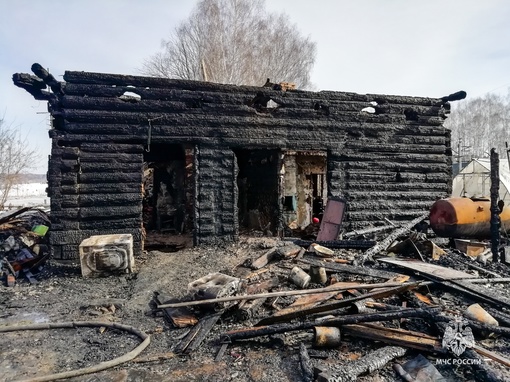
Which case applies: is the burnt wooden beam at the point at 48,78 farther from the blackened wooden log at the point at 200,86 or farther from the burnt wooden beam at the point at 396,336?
the burnt wooden beam at the point at 396,336

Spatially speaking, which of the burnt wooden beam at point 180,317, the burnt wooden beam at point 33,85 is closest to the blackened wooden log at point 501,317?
the burnt wooden beam at point 180,317

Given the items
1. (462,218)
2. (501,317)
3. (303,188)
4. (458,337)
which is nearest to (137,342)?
(458,337)

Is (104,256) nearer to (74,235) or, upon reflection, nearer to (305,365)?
(74,235)

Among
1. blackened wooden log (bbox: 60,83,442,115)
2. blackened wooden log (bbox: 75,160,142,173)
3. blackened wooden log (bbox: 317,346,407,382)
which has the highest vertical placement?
blackened wooden log (bbox: 60,83,442,115)

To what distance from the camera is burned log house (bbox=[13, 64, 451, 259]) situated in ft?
23.4

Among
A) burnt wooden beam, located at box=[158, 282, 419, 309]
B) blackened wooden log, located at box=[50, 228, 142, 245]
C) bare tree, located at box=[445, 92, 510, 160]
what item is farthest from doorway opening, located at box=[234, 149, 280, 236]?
bare tree, located at box=[445, 92, 510, 160]

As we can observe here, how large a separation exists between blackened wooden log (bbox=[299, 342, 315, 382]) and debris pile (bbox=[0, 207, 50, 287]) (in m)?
5.91

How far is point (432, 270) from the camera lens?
→ 539 centimetres

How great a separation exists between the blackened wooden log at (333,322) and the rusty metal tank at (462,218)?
15.8 feet

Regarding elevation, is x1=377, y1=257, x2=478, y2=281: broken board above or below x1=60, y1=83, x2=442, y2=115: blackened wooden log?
below

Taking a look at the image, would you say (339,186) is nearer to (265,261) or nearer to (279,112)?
(279,112)

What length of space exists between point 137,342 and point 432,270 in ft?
15.4

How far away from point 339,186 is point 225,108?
381 centimetres

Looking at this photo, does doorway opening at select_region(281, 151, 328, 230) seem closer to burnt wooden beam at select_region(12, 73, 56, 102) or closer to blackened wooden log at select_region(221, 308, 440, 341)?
burnt wooden beam at select_region(12, 73, 56, 102)
